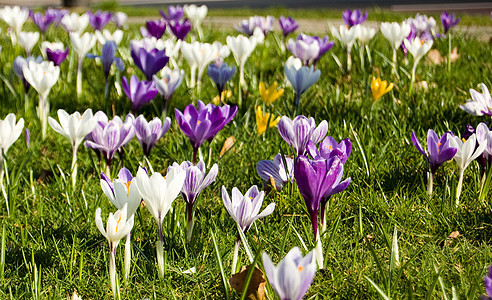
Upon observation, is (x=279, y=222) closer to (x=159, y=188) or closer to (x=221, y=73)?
(x=159, y=188)

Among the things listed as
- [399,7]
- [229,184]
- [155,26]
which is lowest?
[399,7]

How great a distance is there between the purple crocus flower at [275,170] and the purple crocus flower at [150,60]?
1.03 meters

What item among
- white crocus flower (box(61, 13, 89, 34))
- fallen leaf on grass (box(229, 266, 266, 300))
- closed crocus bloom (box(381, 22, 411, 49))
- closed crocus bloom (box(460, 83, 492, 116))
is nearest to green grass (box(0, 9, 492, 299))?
fallen leaf on grass (box(229, 266, 266, 300))

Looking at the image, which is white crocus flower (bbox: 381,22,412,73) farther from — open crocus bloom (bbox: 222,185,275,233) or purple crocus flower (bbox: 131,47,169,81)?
open crocus bloom (bbox: 222,185,275,233)

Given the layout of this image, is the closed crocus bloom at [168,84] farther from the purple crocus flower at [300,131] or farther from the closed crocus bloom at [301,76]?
the purple crocus flower at [300,131]

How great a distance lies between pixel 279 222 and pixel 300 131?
0.35 meters

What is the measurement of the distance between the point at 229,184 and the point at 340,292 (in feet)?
2.59

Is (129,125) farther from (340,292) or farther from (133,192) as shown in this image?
(340,292)

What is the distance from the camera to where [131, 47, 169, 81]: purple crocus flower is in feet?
8.55

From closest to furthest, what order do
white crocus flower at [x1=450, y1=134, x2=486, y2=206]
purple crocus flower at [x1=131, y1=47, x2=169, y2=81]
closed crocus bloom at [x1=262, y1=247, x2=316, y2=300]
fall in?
closed crocus bloom at [x1=262, y1=247, x2=316, y2=300], white crocus flower at [x1=450, y1=134, x2=486, y2=206], purple crocus flower at [x1=131, y1=47, x2=169, y2=81]

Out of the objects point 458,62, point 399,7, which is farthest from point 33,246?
point 399,7

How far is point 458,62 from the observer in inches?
147

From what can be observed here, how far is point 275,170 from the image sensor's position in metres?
1.78

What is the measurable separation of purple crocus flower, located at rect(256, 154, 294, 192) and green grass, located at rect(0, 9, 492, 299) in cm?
8
